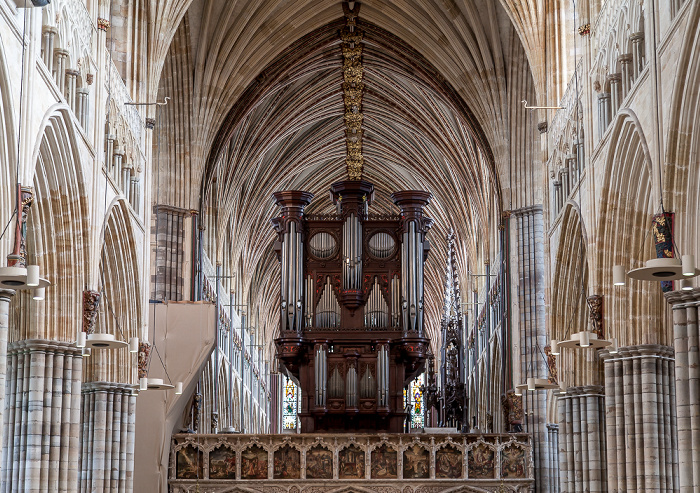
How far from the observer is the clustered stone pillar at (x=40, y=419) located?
16.6 m

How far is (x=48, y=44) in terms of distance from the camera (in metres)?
15.9

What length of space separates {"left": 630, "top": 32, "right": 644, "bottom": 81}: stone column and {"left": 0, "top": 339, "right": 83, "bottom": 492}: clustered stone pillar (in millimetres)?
10100

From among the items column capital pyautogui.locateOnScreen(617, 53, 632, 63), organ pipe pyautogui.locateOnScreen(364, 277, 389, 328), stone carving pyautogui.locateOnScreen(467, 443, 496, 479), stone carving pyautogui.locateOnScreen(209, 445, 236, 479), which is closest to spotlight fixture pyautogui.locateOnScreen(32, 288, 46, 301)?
column capital pyautogui.locateOnScreen(617, 53, 632, 63)

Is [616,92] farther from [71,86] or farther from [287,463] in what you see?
[287,463]

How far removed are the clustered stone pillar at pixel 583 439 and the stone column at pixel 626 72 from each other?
6.93 m

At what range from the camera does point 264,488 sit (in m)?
25.3

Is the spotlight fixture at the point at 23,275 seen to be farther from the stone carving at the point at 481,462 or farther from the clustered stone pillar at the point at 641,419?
the stone carving at the point at 481,462

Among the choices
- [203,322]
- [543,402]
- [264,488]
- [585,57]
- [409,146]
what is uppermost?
[409,146]

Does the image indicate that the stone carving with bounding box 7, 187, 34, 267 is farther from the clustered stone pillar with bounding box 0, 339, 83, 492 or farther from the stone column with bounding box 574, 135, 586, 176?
the stone column with bounding box 574, 135, 586, 176

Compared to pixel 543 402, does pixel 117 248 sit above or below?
above

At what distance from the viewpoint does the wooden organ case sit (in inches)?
1137

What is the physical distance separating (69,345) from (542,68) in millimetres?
12101

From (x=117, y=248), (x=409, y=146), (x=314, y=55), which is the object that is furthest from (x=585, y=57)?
(x=409, y=146)

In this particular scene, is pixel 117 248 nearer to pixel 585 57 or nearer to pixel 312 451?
pixel 312 451
